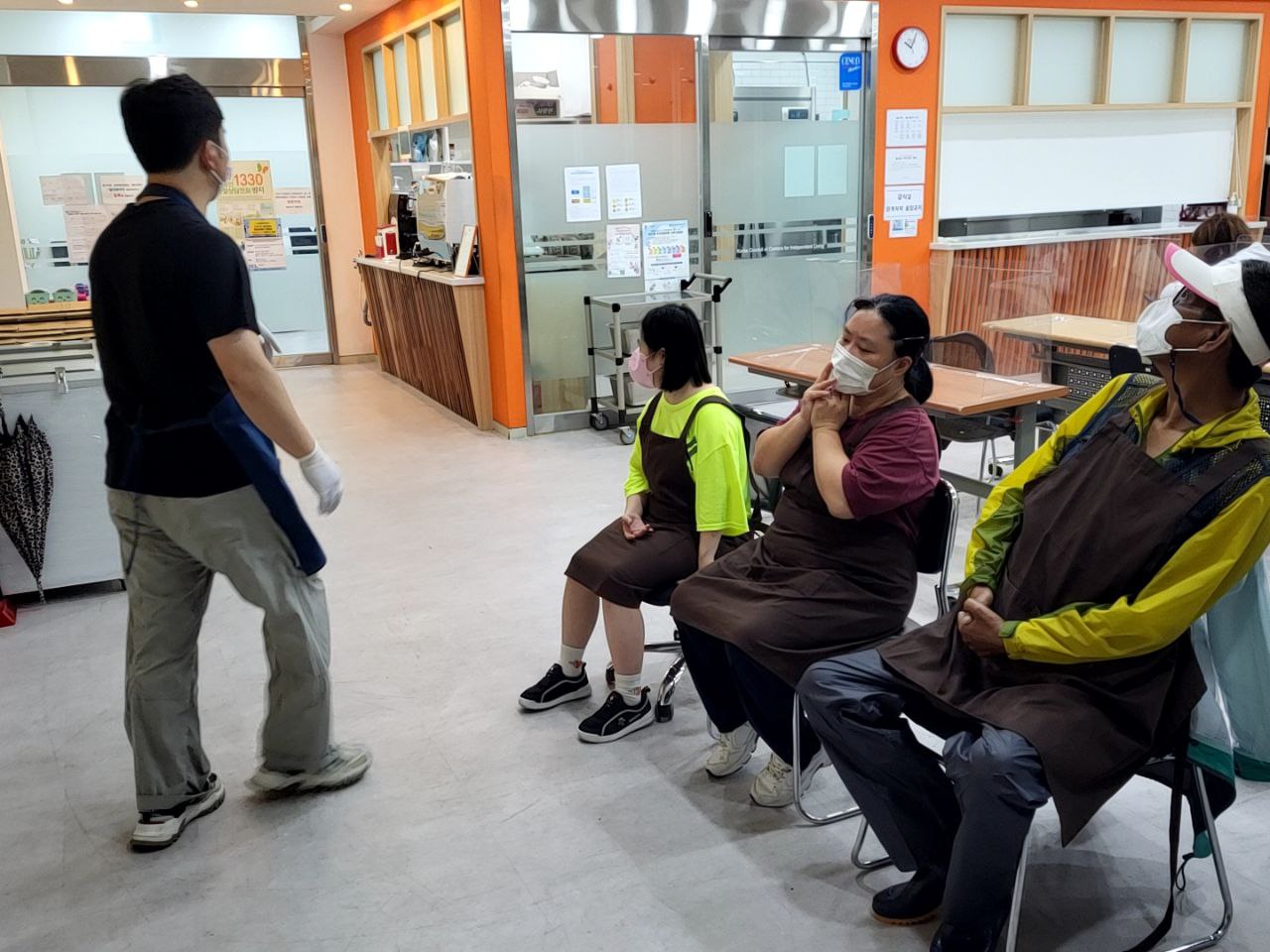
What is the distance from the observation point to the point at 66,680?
333 centimetres

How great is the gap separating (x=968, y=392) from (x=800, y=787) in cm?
177

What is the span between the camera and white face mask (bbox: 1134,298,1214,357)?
1.91 meters

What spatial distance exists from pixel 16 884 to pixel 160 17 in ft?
23.4

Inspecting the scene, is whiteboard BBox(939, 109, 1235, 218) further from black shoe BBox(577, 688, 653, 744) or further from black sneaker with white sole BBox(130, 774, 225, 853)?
black sneaker with white sole BBox(130, 774, 225, 853)

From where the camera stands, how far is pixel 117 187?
7.93 metres

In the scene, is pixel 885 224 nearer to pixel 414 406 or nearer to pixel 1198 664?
pixel 414 406

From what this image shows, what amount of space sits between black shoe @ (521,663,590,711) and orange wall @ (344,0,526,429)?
3.30m

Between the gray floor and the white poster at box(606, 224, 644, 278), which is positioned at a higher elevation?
the white poster at box(606, 224, 644, 278)

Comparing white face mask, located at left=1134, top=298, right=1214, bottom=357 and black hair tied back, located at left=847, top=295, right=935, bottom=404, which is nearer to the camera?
white face mask, located at left=1134, top=298, right=1214, bottom=357

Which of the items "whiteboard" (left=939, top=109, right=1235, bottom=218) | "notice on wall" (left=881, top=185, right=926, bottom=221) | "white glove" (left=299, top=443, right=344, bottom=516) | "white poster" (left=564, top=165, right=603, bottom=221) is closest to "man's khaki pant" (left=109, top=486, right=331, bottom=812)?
"white glove" (left=299, top=443, right=344, bottom=516)

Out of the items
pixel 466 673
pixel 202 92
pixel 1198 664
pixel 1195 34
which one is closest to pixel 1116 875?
pixel 1198 664

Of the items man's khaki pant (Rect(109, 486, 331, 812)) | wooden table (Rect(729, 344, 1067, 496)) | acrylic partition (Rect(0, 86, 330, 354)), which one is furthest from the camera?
acrylic partition (Rect(0, 86, 330, 354))

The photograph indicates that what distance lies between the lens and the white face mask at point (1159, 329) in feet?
6.28

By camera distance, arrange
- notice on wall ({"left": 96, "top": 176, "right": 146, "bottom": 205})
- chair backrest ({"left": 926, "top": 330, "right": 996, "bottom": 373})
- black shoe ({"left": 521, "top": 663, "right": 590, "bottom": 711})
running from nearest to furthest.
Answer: black shoe ({"left": 521, "top": 663, "right": 590, "bottom": 711}) → chair backrest ({"left": 926, "top": 330, "right": 996, "bottom": 373}) → notice on wall ({"left": 96, "top": 176, "right": 146, "bottom": 205})
